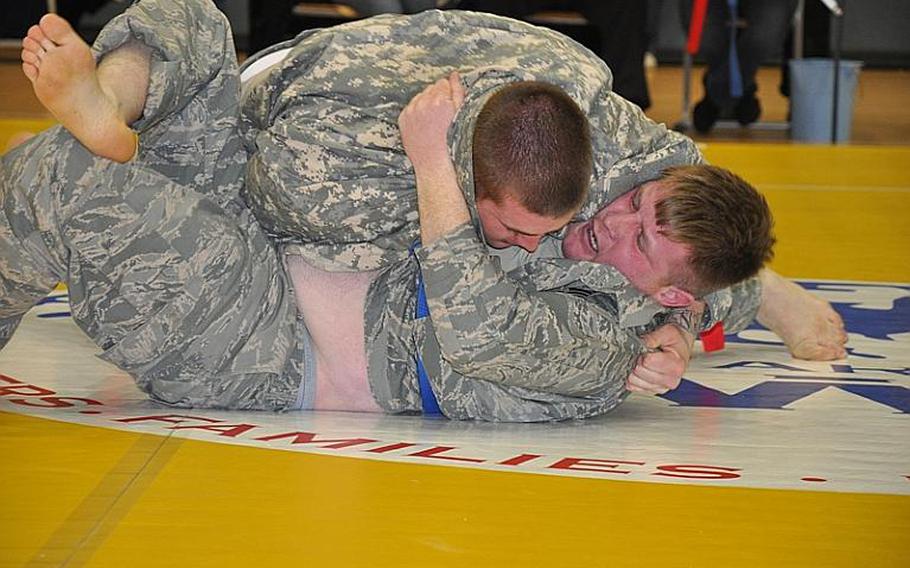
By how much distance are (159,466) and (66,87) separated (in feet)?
1.90

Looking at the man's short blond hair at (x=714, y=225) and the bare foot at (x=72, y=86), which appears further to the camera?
the man's short blond hair at (x=714, y=225)

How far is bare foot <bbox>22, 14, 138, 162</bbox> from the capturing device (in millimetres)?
2174

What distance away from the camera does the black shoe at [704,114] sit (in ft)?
22.5

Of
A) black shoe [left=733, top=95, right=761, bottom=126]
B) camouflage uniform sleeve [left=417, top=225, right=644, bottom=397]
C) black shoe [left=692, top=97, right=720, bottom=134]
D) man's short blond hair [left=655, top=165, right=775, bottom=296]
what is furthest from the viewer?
black shoe [left=733, top=95, right=761, bottom=126]

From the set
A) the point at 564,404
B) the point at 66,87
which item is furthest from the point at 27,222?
the point at 564,404

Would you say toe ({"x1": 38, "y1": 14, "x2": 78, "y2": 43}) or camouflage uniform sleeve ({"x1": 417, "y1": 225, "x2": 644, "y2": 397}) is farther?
camouflage uniform sleeve ({"x1": 417, "y1": 225, "x2": 644, "y2": 397})

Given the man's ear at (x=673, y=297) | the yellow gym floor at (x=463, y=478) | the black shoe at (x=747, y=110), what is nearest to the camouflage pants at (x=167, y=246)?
the yellow gym floor at (x=463, y=478)

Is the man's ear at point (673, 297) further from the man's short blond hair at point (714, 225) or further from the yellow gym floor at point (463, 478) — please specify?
the yellow gym floor at point (463, 478)

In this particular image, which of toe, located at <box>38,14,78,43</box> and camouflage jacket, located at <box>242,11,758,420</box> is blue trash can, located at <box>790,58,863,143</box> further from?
toe, located at <box>38,14,78,43</box>

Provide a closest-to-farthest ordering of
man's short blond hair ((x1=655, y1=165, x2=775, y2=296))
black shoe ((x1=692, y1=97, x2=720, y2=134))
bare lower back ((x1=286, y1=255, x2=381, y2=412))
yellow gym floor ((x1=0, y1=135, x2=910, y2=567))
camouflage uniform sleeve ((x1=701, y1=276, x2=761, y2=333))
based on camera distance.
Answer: yellow gym floor ((x1=0, y1=135, x2=910, y2=567))
man's short blond hair ((x1=655, y1=165, x2=775, y2=296))
bare lower back ((x1=286, y1=255, x2=381, y2=412))
camouflage uniform sleeve ((x1=701, y1=276, x2=761, y2=333))
black shoe ((x1=692, y1=97, x2=720, y2=134))

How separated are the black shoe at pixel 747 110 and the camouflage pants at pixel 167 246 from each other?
15.5ft

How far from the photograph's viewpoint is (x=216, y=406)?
261 cm

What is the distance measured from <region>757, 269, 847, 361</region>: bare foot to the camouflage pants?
1.10 metres

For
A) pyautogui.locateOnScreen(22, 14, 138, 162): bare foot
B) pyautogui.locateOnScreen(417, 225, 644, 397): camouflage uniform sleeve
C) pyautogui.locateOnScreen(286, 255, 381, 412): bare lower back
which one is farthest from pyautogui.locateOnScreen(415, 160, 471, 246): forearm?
pyautogui.locateOnScreen(22, 14, 138, 162): bare foot
